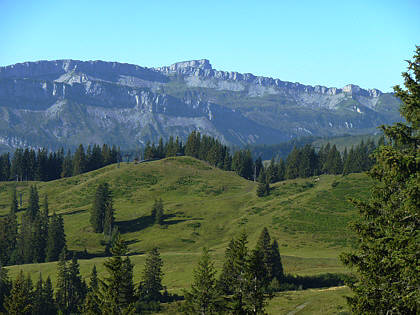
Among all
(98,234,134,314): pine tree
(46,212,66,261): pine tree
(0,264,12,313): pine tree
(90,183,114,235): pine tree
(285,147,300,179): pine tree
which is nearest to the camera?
(98,234,134,314): pine tree

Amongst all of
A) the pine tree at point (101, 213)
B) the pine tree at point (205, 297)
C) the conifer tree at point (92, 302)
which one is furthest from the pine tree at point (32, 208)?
the pine tree at point (205, 297)

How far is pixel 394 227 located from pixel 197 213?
115488mm

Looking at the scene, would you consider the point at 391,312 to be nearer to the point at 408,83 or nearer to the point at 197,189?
the point at 408,83

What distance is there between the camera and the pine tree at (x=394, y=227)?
1634 cm

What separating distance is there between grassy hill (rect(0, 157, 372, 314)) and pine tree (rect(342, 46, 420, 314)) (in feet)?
181

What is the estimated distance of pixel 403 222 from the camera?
17.5 metres

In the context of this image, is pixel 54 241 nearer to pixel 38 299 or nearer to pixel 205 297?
pixel 38 299

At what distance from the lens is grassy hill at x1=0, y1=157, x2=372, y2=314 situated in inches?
3570

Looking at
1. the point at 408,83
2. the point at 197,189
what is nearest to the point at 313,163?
the point at 197,189

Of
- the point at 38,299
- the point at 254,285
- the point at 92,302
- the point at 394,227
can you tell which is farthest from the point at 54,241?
the point at 394,227

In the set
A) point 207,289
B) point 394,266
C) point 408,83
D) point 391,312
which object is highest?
point 408,83

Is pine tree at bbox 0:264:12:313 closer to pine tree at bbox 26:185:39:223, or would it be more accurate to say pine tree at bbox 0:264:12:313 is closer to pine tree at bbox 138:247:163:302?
pine tree at bbox 138:247:163:302

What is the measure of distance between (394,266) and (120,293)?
19680mm

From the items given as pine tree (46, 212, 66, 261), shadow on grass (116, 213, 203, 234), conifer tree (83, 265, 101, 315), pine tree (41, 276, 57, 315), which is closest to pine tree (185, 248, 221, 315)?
conifer tree (83, 265, 101, 315)
